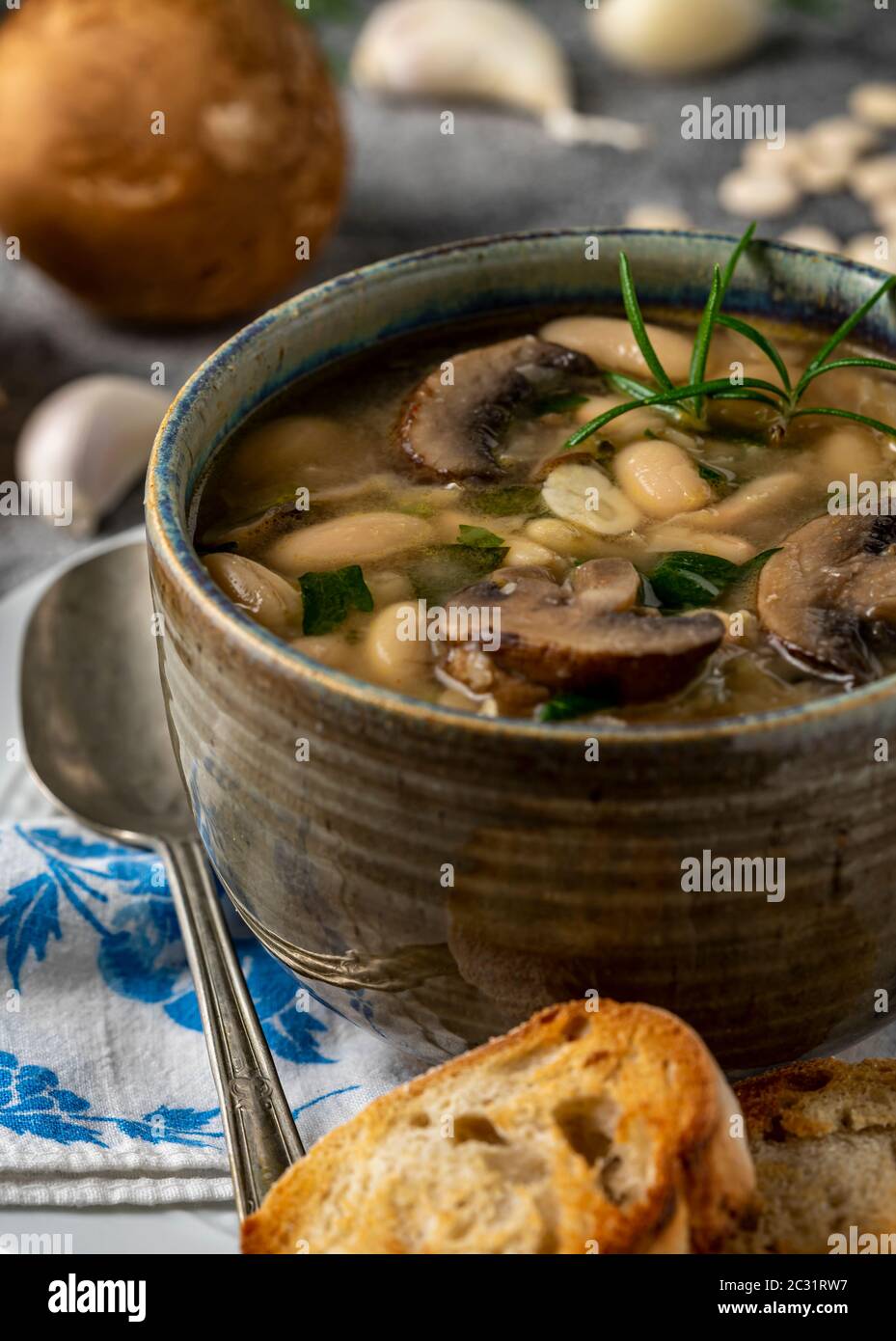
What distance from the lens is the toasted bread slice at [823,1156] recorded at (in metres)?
1.34

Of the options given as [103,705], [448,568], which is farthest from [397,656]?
[103,705]

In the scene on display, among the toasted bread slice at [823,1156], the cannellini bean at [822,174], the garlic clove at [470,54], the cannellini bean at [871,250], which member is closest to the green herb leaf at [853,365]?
the toasted bread slice at [823,1156]

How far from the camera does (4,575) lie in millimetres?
2793

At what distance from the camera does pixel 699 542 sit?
1586 mm

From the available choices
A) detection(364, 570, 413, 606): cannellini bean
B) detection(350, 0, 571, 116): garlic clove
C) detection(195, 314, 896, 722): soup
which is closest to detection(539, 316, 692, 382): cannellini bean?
detection(195, 314, 896, 722): soup

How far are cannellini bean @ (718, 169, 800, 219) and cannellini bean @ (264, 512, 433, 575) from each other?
2412 millimetres

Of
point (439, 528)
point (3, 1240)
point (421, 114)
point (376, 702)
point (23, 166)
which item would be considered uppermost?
point (421, 114)

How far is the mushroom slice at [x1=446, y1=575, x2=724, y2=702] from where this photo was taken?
1322mm

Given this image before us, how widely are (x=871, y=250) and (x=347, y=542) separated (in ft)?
7.38

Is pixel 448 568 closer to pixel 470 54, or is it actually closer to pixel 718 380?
pixel 718 380

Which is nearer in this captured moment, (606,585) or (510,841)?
(510,841)
